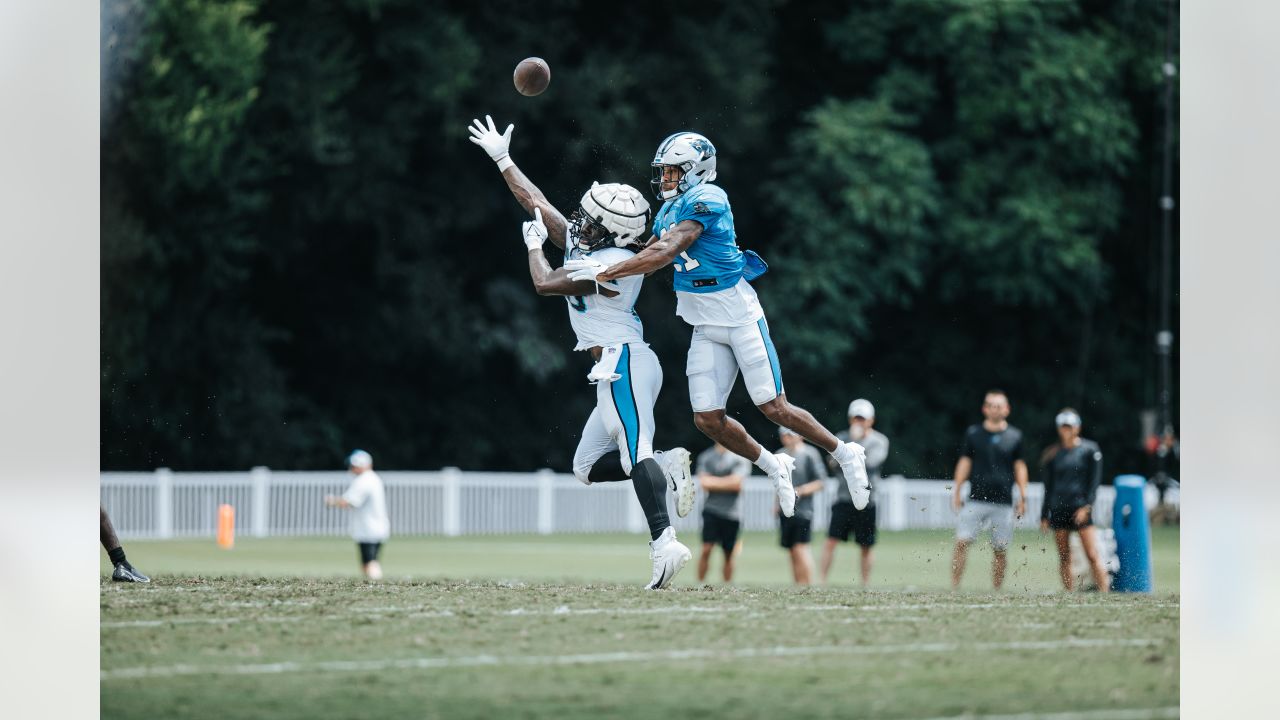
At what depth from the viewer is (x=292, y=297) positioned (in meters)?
25.5

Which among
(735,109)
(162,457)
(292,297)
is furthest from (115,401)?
(735,109)

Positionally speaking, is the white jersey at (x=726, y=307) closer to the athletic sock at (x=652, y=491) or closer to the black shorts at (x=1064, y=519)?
the athletic sock at (x=652, y=491)

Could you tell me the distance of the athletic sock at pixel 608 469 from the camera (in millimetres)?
10031

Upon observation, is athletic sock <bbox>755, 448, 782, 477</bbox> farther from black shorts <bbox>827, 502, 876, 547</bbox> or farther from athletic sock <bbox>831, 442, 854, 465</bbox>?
black shorts <bbox>827, 502, 876, 547</bbox>

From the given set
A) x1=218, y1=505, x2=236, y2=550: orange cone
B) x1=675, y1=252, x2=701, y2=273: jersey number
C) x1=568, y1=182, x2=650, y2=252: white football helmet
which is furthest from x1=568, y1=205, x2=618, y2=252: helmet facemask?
x1=218, y1=505, x2=236, y2=550: orange cone

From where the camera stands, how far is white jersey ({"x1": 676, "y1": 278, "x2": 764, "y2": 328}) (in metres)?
9.87

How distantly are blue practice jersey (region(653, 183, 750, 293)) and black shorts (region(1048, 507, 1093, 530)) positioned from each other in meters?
5.20

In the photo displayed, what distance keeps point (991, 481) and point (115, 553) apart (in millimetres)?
6573

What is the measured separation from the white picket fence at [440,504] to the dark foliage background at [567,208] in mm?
853
